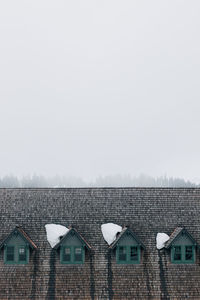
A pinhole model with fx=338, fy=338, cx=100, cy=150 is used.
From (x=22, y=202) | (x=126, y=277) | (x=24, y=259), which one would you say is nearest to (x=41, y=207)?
(x=22, y=202)

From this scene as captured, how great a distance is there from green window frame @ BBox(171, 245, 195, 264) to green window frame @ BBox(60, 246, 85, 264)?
21.4 ft

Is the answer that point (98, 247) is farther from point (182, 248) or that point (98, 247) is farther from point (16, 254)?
point (182, 248)

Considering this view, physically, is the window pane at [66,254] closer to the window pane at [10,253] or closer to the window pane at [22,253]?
the window pane at [22,253]

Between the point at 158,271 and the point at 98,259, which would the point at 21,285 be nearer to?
the point at 98,259

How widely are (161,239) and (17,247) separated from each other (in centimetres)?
1052

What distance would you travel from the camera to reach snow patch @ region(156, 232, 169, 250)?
24914mm

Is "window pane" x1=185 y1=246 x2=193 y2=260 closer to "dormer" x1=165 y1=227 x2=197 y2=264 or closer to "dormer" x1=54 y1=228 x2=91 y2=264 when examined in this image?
"dormer" x1=165 y1=227 x2=197 y2=264

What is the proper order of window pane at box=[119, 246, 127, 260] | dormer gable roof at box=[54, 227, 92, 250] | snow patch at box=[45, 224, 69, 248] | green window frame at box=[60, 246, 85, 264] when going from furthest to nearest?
1. snow patch at box=[45, 224, 69, 248]
2. window pane at box=[119, 246, 127, 260]
3. green window frame at box=[60, 246, 85, 264]
4. dormer gable roof at box=[54, 227, 92, 250]

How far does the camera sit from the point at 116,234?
2516cm

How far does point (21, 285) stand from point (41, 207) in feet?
20.1

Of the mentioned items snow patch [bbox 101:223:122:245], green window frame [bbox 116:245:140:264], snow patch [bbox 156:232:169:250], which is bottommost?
green window frame [bbox 116:245:140:264]

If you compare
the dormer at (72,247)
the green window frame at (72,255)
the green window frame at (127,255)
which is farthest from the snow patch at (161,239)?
the green window frame at (72,255)

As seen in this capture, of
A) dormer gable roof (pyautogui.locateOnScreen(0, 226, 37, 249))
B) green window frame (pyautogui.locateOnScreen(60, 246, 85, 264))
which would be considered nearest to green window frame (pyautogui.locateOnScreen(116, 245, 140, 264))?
green window frame (pyautogui.locateOnScreen(60, 246, 85, 264))

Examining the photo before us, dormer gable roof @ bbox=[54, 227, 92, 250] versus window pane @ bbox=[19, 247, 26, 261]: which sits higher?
dormer gable roof @ bbox=[54, 227, 92, 250]
